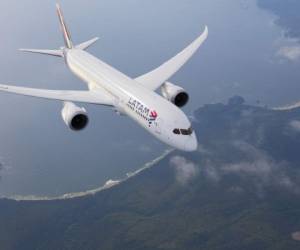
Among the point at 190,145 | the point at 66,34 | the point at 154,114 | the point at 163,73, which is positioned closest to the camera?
the point at 190,145

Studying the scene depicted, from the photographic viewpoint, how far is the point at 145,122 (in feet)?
158

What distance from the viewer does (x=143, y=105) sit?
48.5m

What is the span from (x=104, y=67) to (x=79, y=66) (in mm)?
8413

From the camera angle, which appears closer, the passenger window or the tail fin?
the passenger window

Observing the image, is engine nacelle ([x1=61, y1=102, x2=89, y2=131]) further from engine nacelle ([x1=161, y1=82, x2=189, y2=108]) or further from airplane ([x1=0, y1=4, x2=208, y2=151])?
engine nacelle ([x1=161, y1=82, x2=189, y2=108])

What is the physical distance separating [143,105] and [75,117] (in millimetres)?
8603

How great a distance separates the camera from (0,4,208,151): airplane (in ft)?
146

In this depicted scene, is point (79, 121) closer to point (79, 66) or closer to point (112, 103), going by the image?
point (112, 103)

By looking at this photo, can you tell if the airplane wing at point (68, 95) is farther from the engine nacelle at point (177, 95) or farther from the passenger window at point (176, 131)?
the passenger window at point (176, 131)

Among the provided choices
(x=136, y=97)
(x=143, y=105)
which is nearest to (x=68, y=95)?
(x=136, y=97)

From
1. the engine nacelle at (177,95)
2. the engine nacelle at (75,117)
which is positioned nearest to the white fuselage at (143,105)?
the engine nacelle at (177,95)

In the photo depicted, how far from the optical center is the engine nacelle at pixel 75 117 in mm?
50031

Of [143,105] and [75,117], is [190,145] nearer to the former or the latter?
[143,105]

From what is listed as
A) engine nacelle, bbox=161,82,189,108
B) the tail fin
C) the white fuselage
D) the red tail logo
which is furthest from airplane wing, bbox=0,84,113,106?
the tail fin
